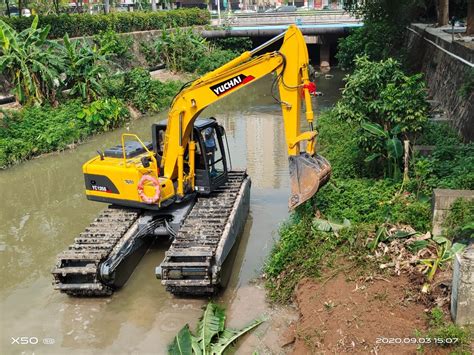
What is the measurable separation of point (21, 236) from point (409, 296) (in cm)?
793

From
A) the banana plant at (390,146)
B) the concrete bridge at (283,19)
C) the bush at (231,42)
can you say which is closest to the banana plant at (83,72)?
the banana plant at (390,146)

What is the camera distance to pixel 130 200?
9164 millimetres

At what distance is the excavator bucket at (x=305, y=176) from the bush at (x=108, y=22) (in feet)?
61.2

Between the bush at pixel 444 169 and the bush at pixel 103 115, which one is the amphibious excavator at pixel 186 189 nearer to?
the bush at pixel 444 169

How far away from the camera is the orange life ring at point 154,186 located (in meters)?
8.80

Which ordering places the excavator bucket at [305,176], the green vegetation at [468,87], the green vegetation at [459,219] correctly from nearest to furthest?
1. the green vegetation at [459,219]
2. the excavator bucket at [305,176]
3. the green vegetation at [468,87]

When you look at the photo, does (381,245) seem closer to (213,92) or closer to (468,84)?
(213,92)

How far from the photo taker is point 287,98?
8.35 metres

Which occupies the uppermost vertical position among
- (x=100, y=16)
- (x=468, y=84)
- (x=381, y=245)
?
(x=100, y=16)

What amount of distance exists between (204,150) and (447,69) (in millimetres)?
9133

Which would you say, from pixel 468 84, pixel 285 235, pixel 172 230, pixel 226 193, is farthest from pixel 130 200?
pixel 468 84

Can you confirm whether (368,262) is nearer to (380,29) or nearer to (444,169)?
(444,169)

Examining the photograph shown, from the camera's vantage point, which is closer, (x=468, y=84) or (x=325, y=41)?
(x=468, y=84)

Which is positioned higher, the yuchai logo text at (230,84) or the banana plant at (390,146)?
the yuchai logo text at (230,84)
